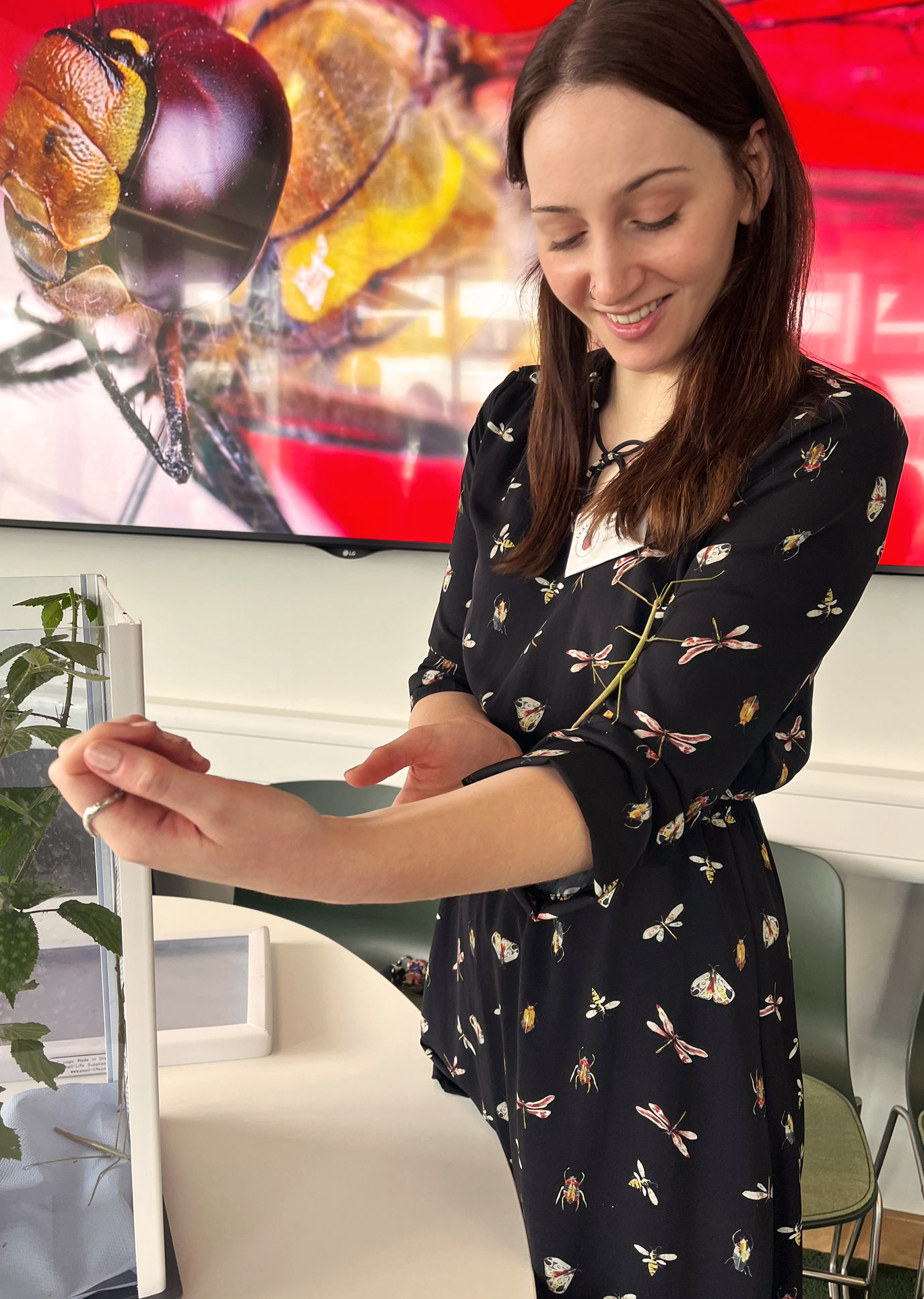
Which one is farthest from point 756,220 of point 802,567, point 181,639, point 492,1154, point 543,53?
point 181,639

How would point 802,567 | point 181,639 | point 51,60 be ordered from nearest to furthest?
point 802,567 → point 51,60 → point 181,639

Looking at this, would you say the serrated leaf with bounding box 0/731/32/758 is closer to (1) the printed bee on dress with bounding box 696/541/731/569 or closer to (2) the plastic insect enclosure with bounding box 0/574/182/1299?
(2) the plastic insect enclosure with bounding box 0/574/182/1299

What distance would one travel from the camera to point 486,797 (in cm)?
75

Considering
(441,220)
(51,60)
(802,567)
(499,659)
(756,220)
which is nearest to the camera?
(802,567)

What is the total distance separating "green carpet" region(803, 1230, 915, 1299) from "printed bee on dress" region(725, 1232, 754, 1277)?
1.21 meters

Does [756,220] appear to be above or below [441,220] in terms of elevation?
below

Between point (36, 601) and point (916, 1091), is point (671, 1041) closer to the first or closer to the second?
point (36, 601)

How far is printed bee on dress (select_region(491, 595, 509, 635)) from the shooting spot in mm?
1121

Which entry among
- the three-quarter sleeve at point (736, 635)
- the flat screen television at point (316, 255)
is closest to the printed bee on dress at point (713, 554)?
the three-quarter sleeve at point (736, 635)

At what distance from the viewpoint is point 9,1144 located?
2.46 ft

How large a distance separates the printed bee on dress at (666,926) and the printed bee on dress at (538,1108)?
0.17 m

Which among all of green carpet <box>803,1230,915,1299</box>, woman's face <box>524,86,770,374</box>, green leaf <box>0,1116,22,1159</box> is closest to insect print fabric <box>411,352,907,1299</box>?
woman's face <box>524,86,770,374</box>

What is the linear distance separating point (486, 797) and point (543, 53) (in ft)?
2.09

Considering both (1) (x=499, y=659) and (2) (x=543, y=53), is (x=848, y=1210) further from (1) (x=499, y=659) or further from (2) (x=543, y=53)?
(2) (x=543, y=53)
